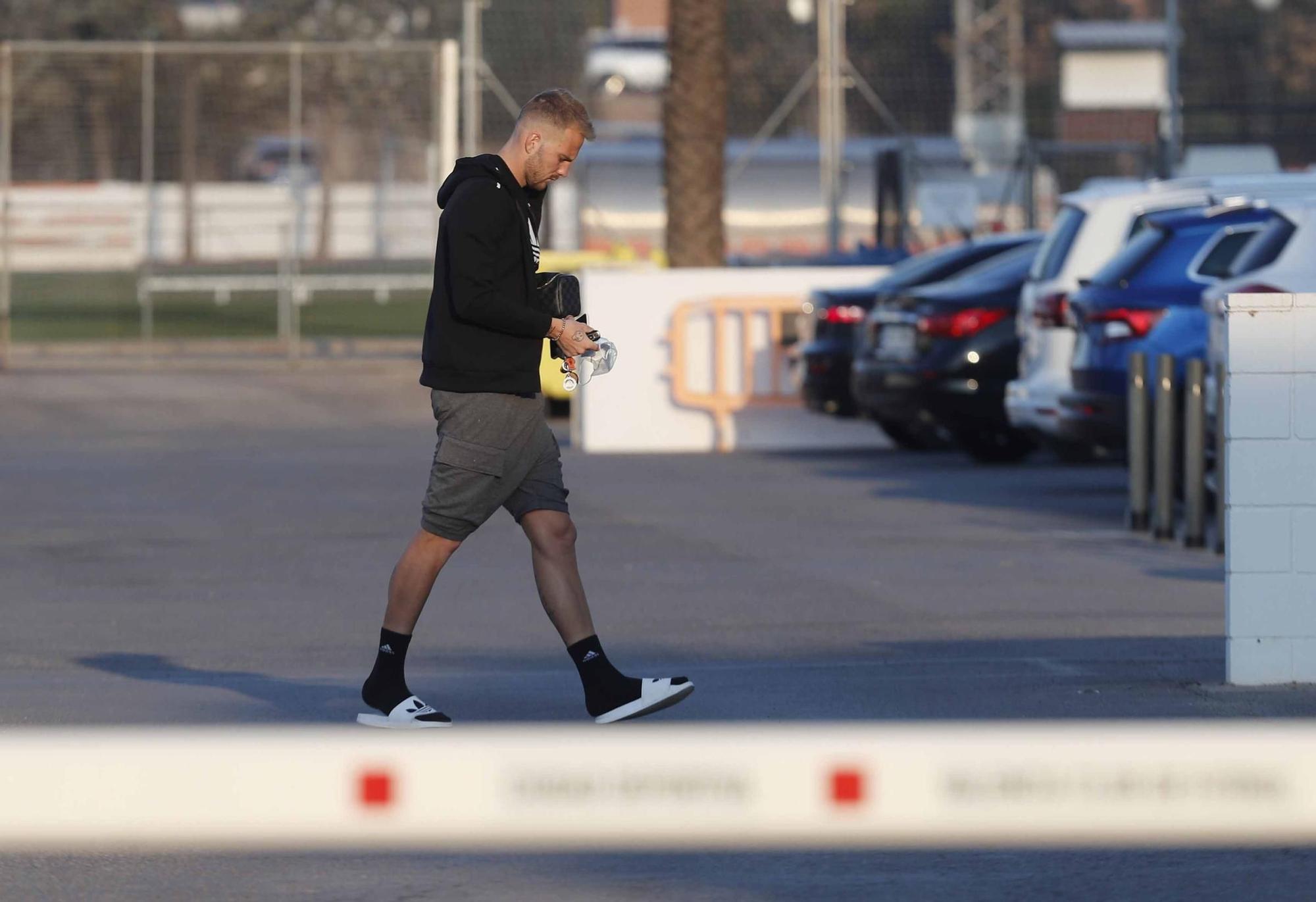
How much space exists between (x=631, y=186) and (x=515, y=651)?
35864mm

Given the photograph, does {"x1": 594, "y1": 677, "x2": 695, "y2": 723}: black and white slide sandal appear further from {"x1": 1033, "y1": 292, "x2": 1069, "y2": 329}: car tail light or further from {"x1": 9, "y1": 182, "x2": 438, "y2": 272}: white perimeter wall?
{"x1": 9, "y1": 182, "x2": 438, "y2": 272}: white perimeter wall

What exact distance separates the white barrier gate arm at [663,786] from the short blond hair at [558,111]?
446 centimetres

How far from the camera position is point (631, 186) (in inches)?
1743

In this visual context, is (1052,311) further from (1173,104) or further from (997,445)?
(1173,104)

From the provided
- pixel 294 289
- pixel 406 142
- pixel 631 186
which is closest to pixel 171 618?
pixel 294 289

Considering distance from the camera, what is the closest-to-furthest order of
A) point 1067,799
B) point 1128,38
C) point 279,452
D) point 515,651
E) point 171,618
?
point 1067,799, point 515,651, point 171,618, point 279,452, point 1128,38

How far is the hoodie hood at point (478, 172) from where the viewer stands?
23.0 feet

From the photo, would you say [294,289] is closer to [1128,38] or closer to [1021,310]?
[1021,310]

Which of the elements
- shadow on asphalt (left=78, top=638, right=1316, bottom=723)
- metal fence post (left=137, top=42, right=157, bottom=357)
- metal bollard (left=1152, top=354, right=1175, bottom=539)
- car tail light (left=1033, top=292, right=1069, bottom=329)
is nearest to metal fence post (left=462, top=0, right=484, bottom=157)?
metal fence post (left=137, top=42, right=157, bottom=357)

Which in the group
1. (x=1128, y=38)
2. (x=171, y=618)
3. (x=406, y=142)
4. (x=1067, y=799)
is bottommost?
(x=171, y=618)

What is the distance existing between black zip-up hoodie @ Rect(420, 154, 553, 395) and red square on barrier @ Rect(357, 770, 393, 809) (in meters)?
4.29

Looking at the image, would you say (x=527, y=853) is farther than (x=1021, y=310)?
No

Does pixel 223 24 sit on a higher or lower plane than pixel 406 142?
higher

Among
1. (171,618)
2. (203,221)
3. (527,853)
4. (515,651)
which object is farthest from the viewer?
(203,221)
